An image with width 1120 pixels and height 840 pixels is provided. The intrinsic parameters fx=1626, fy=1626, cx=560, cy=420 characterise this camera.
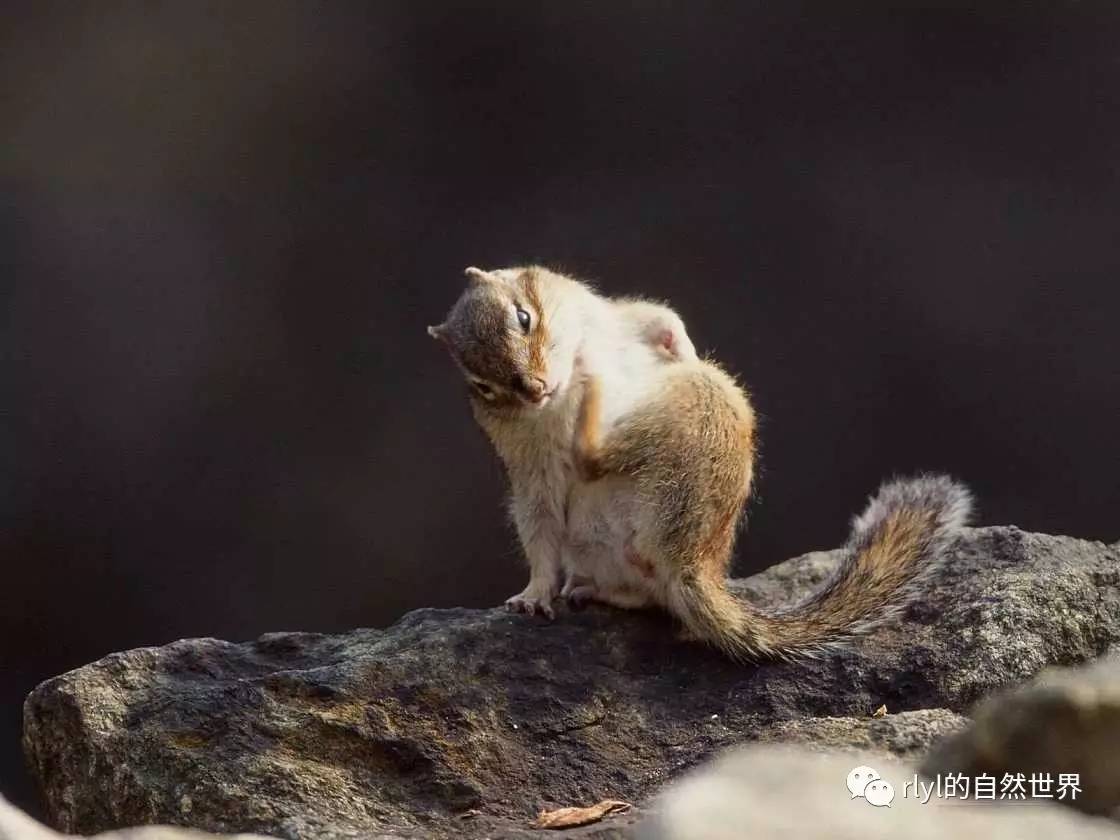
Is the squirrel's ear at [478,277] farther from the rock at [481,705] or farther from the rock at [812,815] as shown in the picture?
the rock at [812,815]

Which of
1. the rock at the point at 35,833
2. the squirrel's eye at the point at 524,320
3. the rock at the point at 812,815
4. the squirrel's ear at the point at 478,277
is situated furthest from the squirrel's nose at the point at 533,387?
the rock at the point at 812,815

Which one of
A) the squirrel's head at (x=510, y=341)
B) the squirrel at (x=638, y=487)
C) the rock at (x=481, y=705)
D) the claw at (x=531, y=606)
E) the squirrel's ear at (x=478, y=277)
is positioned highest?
the squirrel's ear at (x=478, y=277)

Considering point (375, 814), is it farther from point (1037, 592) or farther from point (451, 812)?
point (1037, 592)

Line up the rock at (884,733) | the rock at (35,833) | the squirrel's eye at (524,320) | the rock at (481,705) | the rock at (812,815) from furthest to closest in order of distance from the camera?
1. the squirrel's eye at (524,320)
2. the rock at (481,705)
3. the rock at (884,733)
4. the rock at (35,833)
5. the rock at (812,815)

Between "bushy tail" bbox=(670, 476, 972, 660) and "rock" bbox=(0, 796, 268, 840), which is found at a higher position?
"bushy tail" bbox=(670, 476, 972, 660)

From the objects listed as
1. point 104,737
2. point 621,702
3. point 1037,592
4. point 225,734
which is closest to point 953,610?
point 1037,592

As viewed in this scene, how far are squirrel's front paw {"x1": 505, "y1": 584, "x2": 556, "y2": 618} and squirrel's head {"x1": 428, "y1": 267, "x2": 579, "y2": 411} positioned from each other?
0.56 m

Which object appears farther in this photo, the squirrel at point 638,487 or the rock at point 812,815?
the squirrel at point 638,487

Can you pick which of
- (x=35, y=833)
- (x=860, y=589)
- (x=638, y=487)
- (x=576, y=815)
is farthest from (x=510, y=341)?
(x=35, y=833)

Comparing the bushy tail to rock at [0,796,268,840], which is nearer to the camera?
rock at [0,796,268,840]

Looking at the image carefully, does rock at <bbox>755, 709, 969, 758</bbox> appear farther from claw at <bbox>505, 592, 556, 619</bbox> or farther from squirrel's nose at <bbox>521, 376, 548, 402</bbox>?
squirrel's nose at <bbox>521, 376, 548, 402</bbox>

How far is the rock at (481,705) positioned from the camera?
3994 mm

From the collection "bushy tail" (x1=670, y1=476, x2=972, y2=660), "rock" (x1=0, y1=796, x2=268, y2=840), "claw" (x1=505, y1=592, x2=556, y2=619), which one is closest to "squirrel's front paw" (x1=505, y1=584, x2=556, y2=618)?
"claw" (x1=505, y1=592, x2=556, y2=619)

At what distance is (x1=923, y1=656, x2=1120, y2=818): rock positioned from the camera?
2.54m
